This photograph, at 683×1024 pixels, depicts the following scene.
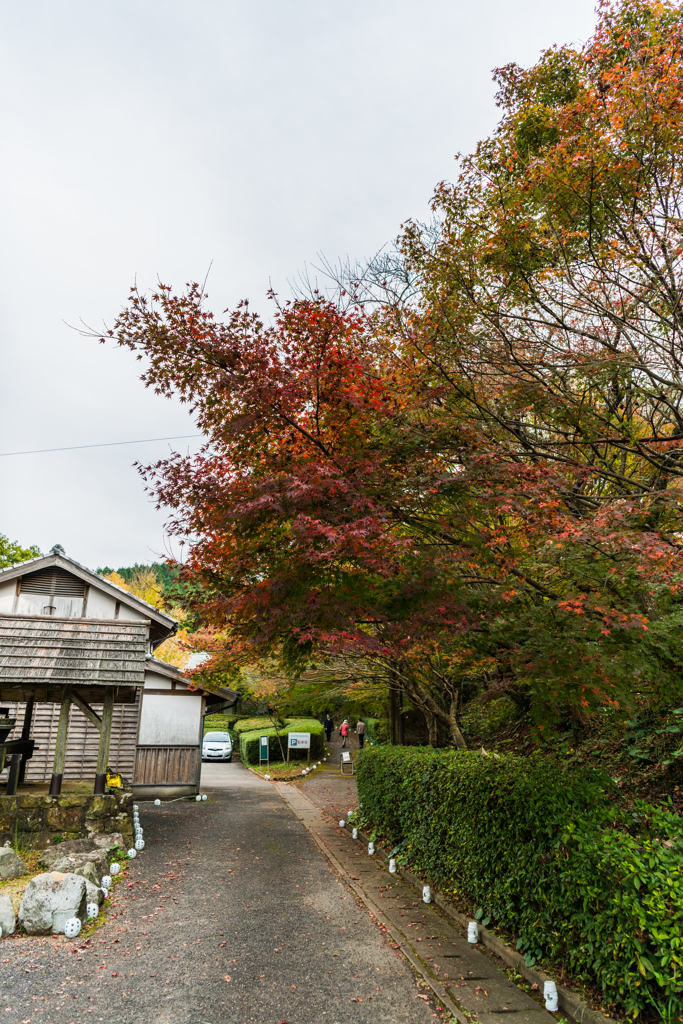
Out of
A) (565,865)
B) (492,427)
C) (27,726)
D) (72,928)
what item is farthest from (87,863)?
(492,427)

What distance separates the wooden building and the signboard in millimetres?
8124

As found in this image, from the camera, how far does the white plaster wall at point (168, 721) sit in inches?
721

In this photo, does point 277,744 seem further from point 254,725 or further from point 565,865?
point 565,865

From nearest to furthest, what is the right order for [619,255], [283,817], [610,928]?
[610,928] < [619,255] < [283,817]

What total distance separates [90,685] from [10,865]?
3227 mm

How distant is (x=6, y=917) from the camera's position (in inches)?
Result: 264

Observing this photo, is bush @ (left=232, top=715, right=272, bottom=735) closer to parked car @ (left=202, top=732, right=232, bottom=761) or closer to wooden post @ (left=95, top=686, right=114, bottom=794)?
parked car @ (left=202, top=732, right=232, bottom=761)

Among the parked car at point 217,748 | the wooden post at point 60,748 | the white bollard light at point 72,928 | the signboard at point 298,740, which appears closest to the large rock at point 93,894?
the white bollard light at point 72,928

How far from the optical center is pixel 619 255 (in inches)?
260

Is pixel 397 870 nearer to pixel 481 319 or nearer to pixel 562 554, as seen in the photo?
pixel 562 554

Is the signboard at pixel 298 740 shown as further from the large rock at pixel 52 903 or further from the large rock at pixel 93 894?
the large rock at pixel 52 903

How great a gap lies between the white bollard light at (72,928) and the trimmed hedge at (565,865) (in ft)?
14.9

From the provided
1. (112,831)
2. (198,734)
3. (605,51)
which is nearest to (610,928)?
(605,51)

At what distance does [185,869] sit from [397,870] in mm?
3520
